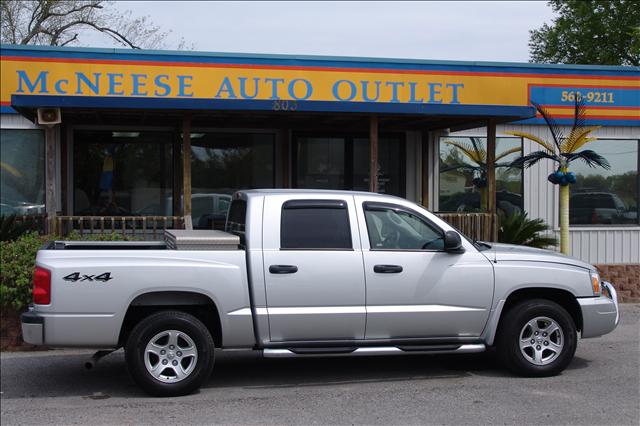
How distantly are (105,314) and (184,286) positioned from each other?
0.72m

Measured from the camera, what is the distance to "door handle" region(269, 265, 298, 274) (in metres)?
6.95

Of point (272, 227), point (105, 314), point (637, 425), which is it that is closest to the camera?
point (637, 425)

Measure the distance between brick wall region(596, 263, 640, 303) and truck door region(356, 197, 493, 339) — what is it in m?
7.00

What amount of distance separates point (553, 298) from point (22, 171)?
9.63 m

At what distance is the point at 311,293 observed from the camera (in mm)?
6988

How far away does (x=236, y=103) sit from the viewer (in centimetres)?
1112

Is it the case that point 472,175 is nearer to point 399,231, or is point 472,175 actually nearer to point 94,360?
point 399,231

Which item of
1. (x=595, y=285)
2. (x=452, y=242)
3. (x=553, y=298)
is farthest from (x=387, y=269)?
(x=595, y=285)

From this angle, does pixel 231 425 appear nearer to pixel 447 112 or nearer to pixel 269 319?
pixel 269 319

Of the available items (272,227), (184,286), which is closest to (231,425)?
(184,286)

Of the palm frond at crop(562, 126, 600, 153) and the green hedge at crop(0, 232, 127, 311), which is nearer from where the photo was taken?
the green hedge at crop(0, 232, 127, 311)

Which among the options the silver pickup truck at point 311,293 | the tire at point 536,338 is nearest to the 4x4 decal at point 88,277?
the silver pickup truck at point 311,293

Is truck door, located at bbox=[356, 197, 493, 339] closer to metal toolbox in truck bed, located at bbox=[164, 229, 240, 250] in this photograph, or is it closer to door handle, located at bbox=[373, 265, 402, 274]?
door handle, located at bbox=[373, 265, 402, 274]

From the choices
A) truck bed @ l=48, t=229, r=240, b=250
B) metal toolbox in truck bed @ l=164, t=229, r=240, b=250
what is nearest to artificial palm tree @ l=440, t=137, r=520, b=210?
truck bed @ l=48, t=229, r=240, b=250
